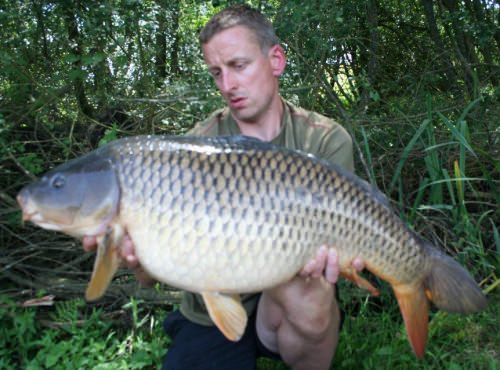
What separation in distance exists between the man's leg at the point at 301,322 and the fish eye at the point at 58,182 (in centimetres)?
56

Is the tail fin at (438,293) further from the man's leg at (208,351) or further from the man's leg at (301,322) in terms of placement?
the man's leg at (208,351)

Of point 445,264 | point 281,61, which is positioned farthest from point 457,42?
point 445,264

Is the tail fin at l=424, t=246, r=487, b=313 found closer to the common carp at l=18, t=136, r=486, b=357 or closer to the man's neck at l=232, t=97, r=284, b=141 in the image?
the common carp at l=18, t=136, r=486, b=357

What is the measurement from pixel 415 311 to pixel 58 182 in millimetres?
875

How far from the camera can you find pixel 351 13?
3.93m

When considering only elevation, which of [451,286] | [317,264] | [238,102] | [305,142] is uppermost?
[238,102]

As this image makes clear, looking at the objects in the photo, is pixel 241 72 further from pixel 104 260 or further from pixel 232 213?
pixel 104 260

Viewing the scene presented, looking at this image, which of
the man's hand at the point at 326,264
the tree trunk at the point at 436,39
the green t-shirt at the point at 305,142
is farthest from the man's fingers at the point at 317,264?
the tree trunk at the point at 436,39

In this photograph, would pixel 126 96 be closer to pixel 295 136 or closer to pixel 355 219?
pixel 295 136

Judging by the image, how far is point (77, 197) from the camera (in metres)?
1.27

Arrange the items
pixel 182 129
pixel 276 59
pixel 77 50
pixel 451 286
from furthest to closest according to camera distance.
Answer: pixel 77 50, pixel 182 129, pixel 276 59, pixel 451 286

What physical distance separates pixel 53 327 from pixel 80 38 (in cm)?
156

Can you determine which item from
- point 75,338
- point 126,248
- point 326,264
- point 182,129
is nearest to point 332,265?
point 326,264

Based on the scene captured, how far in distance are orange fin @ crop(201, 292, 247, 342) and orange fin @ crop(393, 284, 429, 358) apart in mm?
379
